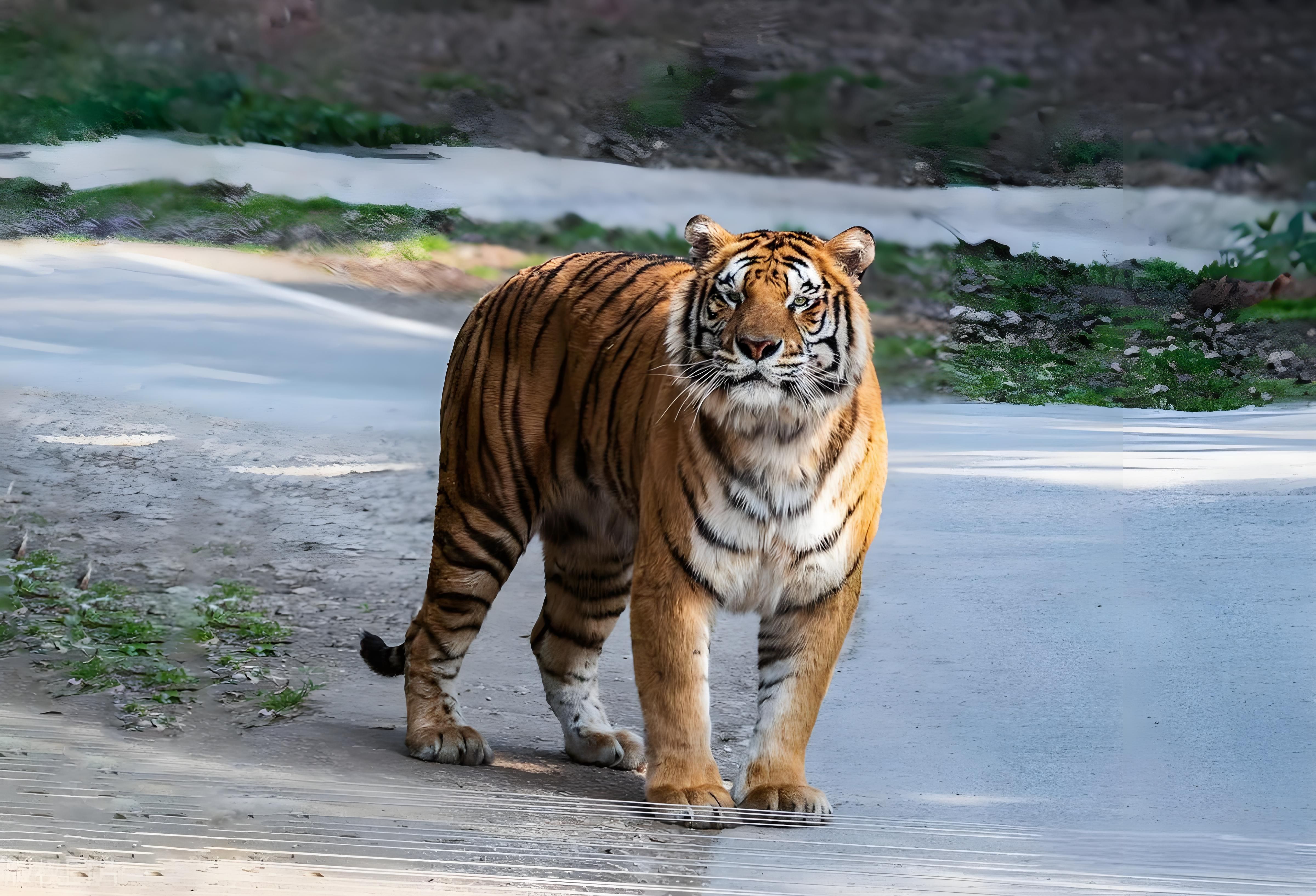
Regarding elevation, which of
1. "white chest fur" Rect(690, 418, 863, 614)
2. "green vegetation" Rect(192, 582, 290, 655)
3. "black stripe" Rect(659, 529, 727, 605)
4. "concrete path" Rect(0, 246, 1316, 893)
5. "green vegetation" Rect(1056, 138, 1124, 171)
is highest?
"green vegetation" Rect(1056, 138, 1124, 171)

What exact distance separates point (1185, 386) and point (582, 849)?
3.71 m

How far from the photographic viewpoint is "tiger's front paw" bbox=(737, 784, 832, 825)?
208cm

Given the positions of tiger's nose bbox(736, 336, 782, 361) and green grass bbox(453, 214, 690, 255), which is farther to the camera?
green grass bbox(453, 214, 690, 255)

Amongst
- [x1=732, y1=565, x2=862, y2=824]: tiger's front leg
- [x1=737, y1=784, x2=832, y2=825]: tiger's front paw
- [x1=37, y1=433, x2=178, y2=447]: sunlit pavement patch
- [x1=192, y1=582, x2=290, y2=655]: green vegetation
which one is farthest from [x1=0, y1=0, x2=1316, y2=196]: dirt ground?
[x1=737, y1=784, x2=832, y2=825]: tiger's front paw

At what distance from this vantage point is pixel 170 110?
18.2ft

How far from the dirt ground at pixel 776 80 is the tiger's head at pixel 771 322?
9.97ft

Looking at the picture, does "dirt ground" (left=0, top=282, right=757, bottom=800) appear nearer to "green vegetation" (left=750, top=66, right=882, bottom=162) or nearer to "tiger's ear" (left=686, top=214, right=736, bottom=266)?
"tiger's ear" (left=686, top=214, right=736, bottom=266)

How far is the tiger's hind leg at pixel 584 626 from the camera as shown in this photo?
2.63m

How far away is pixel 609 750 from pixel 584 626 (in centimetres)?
24

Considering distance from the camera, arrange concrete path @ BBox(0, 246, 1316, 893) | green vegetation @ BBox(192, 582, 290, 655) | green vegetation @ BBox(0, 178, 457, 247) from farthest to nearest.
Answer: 1. green vegetation @ BBox(0, 178, 457, 247)
2. green vegetation @ BBox(192, 582, 290, 655)
3. concrete path @ BBox(0, 246, 1316, 893)

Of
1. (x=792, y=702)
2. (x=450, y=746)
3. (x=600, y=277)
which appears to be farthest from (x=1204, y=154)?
(x=450, y=746)

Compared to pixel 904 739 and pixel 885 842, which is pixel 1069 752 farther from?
pixel 885 842

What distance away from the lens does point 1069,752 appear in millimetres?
3406

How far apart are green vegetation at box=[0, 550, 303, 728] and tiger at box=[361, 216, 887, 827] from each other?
951 mm
